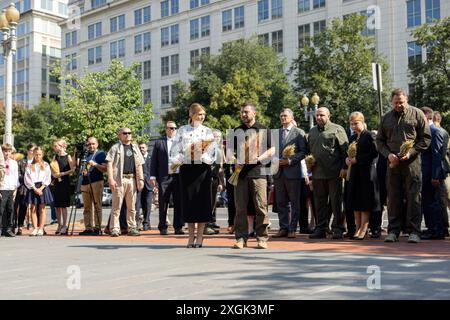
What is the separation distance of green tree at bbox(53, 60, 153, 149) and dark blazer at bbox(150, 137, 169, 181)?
13.0m

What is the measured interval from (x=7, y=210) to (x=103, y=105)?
17.6 meters

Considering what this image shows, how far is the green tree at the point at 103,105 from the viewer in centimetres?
2798

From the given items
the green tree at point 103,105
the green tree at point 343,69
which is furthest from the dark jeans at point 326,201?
the green tree at point 343,69

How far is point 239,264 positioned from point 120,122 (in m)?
25.9

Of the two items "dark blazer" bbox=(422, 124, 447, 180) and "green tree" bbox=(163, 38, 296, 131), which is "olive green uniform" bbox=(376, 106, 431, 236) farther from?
"green tree" bbox=(163, 38, 296, 131)

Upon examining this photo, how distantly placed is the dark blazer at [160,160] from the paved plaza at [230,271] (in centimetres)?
295

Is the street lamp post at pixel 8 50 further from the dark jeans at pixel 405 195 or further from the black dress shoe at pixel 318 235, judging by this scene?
the dark jeans at pixel 405 195

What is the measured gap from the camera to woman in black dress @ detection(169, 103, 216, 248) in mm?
8578

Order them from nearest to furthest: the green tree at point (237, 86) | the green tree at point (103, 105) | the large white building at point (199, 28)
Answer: the green tree at point (103, 105) → the green tree at point (237, 86) → the large white building at point (199, 28)

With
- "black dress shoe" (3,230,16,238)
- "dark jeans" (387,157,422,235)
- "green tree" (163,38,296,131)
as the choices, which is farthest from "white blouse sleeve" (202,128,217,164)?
"green tree" (163,38,296,131)

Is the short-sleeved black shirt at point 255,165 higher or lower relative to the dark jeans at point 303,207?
higher

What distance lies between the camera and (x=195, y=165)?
8.66m

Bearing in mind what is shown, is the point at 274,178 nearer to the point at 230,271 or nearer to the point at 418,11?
the point at 230,271

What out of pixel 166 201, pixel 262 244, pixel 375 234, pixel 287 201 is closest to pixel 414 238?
pixel 375 234
